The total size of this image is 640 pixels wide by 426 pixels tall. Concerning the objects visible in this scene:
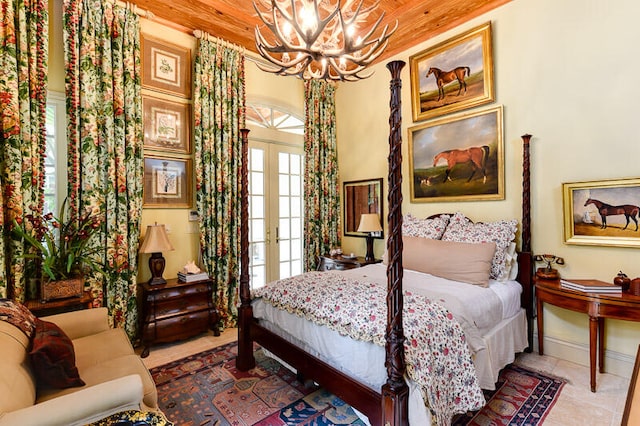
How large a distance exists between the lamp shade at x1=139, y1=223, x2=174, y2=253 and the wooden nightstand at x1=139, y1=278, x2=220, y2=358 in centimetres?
37

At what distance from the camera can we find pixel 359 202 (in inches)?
179

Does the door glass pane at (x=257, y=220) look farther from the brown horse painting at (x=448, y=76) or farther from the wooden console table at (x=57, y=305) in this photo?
the brown horse painting at (x=448, y=76)

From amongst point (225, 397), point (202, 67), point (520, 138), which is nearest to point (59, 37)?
point (202, 67)

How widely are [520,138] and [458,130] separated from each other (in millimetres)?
624

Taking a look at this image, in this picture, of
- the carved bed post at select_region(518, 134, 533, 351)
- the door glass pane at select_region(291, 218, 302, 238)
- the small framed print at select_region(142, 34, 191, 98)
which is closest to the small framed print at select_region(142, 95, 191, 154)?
the small framed print at select_region(142, 34, 191, 98)

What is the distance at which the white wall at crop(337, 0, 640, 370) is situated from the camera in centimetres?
244

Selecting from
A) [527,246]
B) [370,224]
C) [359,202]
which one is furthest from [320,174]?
[527,246]

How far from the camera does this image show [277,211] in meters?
4.37

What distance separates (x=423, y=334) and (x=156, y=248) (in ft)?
8.33

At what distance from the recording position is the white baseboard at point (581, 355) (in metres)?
2.42

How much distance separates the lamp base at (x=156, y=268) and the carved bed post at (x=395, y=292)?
2.48 meters

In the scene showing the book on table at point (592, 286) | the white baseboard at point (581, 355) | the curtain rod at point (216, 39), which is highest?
the curtain rod at point (216, 39)

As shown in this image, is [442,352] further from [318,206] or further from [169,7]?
[169,7]

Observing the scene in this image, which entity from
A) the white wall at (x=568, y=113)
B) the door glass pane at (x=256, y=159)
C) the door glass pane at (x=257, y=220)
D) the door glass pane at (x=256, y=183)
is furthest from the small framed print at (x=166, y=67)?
the white wall at (x=568, y=113)
